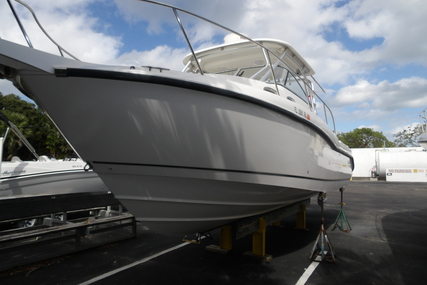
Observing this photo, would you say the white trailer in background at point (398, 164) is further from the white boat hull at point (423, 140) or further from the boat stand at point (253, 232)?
the boat stand at point (253, 232)

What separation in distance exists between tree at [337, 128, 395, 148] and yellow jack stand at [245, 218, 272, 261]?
4364cm

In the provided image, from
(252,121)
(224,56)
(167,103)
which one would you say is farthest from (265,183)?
(224,56)

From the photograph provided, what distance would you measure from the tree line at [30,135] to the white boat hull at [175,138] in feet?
44.7

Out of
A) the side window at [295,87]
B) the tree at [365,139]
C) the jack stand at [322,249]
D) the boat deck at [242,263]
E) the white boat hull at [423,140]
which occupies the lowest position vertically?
the boat deck at [242,263]

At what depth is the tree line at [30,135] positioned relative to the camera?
51.9 ft

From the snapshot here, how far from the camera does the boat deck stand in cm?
341

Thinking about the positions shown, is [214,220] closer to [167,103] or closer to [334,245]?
[167,103]

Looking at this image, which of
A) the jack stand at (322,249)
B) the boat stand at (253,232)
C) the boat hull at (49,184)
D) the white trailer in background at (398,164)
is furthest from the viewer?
the white trailer in background at (398,164)

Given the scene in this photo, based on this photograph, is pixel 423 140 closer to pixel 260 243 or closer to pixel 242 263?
pixel 260 243

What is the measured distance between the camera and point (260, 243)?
4.11 m

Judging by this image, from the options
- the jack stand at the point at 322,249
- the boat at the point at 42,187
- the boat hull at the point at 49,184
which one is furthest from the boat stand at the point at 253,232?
the boat hull at the point at 49,184

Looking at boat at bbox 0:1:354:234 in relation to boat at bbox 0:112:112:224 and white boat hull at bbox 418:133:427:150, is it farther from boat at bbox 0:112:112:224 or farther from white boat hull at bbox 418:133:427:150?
white boat hull at bbox 418:133:427:150

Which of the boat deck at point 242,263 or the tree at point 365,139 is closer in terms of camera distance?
the boat deck at point 242,263

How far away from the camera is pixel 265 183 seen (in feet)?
9.89
